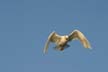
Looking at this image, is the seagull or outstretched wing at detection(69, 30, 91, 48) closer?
the seagull

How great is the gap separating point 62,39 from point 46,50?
5.27 ft

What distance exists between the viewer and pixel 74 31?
23.9 metres

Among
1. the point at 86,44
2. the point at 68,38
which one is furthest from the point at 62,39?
the point at 86,44

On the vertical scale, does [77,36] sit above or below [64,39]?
above

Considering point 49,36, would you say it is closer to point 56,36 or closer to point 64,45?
point 56,36

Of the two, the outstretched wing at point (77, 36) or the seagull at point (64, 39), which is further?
the outstretched wing at point (77, 36)

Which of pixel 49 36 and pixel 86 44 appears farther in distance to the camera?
pixel 49 36

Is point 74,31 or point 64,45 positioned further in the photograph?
point 74,31

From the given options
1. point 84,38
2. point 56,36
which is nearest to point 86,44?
point 84,38

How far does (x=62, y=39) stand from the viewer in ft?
74.2

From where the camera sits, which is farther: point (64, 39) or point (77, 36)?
point (77, 36)

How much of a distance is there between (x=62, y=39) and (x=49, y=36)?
1522 millimetres

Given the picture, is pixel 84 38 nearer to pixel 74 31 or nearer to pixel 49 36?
pixel 74 31

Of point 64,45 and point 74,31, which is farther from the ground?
point 74,31
